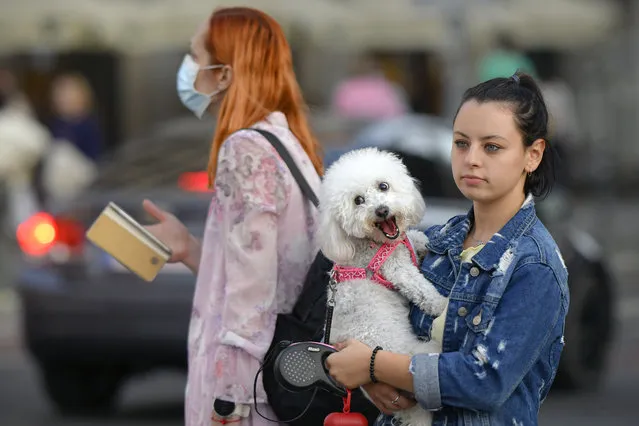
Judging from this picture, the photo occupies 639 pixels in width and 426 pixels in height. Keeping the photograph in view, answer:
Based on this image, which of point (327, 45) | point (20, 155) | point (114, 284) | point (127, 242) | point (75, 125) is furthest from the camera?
point (327, 45)

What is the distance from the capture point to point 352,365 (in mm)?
3217

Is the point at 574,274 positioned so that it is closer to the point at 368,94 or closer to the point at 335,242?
Answer: the point at 335,242

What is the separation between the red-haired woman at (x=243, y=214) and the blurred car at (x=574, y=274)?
4379 mm

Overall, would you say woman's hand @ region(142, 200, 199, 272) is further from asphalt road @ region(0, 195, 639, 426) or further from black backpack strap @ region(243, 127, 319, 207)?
asphalt road @ region(0, 195, 639, 426)

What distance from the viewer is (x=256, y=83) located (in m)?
4.16

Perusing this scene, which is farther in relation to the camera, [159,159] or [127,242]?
[159,159]

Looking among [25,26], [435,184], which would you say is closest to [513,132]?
[435,184]

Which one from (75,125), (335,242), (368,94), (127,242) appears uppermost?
(335,242)

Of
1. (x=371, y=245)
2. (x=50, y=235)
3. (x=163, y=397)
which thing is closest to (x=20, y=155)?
(x=163, y=397)

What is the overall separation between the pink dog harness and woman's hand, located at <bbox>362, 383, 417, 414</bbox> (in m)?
0.31

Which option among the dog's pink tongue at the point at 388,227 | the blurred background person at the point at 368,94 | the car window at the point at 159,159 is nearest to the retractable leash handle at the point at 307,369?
the dog's pink tongue at the point at 388,227

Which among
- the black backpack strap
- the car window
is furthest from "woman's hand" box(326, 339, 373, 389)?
the car window

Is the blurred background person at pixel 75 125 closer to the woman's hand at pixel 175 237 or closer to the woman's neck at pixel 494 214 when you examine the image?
the woman's hand at pixel 175 237

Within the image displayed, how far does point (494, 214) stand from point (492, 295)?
0.23m
